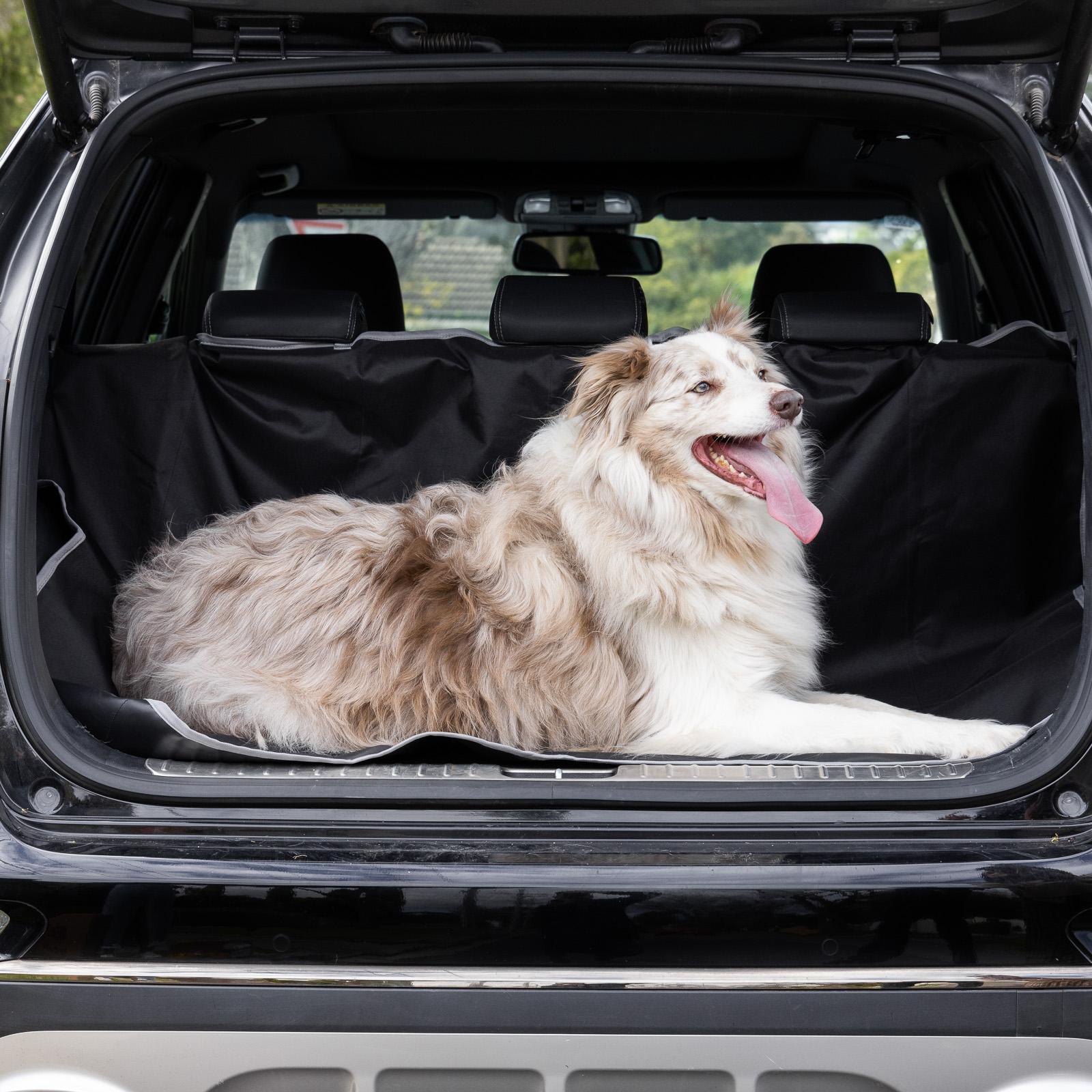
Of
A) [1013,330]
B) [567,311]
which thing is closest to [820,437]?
[1013,330]

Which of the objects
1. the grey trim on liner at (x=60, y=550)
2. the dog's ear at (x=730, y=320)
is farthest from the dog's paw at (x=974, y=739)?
the grey trim on liner at (x=60, y=550)

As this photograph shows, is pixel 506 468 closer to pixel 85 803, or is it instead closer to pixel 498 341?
pixel 498 341

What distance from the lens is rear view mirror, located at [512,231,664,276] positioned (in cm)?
445

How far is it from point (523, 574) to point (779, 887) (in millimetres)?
1181

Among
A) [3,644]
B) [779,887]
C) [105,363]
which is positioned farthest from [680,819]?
[105,363]

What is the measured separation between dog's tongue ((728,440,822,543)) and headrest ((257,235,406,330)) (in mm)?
1947

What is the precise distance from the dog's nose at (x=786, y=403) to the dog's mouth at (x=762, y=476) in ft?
0.52

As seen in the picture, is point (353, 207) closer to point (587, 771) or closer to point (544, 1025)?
point (587, 771)

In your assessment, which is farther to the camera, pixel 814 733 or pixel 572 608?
pixel 572 608

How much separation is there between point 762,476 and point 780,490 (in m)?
0.07

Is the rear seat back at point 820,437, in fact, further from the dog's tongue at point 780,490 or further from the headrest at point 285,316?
the dog's tongue at point 780,490

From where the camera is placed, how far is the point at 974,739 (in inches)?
97.9

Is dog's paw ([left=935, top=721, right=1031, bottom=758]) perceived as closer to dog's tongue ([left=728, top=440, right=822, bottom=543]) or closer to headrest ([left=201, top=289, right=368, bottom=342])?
dog's tongue ([left=728, top=440, right=822, bottom=543])

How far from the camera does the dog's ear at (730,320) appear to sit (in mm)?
3266
